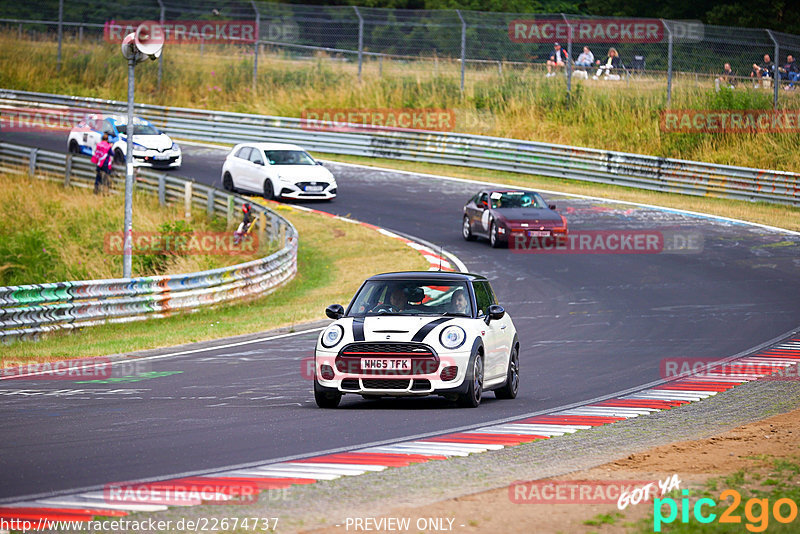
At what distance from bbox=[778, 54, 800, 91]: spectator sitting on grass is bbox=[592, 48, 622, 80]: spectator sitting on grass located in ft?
17.9

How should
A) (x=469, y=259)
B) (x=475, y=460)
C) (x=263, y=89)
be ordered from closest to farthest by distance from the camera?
(x=475, y=460)
(x=469, y=259)
(x=263, y=89)

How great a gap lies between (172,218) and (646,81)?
18.0m

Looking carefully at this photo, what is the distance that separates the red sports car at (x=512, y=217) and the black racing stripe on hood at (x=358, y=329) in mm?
15427

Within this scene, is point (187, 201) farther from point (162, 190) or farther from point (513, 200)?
point (513, 200)

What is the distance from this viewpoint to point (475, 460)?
28.7ft

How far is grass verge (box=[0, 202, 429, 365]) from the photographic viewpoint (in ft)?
57.4

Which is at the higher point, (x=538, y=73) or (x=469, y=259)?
(x=538, y=73)

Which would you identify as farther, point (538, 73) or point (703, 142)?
point (538, 73)

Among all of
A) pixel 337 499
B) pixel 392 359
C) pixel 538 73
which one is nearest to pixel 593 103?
pixel 538 73

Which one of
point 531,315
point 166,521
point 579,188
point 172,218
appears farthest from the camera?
point 579,188

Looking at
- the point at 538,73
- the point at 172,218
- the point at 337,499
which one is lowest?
the point at 172,218

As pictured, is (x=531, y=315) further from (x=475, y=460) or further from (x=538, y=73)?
(x=538, y=73)

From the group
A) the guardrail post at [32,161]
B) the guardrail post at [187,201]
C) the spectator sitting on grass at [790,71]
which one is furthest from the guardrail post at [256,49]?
the spectator sitting on grass at [790,71]

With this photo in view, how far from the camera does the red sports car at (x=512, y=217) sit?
1050 inches
